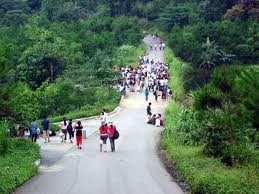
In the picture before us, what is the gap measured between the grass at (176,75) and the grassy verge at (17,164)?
21146 mm

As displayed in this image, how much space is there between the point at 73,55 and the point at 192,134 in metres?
36.3

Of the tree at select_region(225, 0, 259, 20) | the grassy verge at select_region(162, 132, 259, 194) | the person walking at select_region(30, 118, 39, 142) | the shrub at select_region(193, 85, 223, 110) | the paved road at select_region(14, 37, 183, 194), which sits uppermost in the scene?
the tree at select_region(225, 0, 259, 20)

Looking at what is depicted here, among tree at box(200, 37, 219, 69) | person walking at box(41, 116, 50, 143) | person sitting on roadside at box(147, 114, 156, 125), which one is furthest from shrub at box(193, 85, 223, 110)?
tree at box(200, 37, 219, 69)

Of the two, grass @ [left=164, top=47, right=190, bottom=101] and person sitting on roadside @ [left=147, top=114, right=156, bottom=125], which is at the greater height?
grass @ [left=164, top=47, right=190, bottom=101]

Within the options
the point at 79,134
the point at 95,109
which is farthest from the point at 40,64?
the point at 79,134

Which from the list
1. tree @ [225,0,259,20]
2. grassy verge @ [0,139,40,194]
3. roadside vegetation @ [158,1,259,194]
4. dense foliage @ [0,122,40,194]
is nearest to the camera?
roadside vegetation @ [158,1,259,194]

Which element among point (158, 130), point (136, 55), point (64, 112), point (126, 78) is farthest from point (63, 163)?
point (136, 55)

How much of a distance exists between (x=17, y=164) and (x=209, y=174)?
652 centimetres

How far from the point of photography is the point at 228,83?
20.5 metres

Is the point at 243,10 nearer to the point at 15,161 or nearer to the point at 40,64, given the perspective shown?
the point at 40,64

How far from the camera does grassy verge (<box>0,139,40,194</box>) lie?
1767cm

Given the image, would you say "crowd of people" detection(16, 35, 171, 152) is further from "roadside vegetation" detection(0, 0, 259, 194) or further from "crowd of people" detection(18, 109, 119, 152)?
"roadside vegetation" detection(0, 0, 259, 194)

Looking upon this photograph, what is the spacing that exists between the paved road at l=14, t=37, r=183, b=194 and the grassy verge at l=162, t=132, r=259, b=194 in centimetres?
60

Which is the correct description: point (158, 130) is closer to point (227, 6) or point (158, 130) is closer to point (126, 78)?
point (126, 78)
